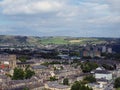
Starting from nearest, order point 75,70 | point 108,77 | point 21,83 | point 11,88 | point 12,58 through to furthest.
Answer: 1. point 11,88
2. point 21,83
3. point 108,77
4. point 75,70
5. point 12,58

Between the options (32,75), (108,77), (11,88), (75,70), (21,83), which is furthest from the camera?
(75,70)

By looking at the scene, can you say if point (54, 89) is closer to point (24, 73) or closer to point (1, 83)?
point (1, 83)

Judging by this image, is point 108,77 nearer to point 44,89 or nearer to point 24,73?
point 24,73

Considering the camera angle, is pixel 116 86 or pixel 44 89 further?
pixel 116 86

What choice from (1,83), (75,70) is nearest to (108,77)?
(75,70)

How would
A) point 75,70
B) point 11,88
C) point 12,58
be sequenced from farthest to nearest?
point 12,58
point 75,70
point 11,88

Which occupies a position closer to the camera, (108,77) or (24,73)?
(24,73)

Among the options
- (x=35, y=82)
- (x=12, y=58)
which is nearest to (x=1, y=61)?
(x=12, y=58)

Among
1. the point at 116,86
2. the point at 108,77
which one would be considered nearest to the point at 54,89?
the point at 116,86

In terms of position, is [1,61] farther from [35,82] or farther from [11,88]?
[11,88]
